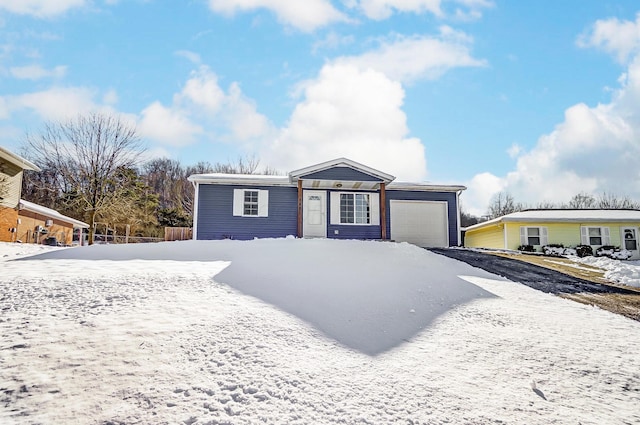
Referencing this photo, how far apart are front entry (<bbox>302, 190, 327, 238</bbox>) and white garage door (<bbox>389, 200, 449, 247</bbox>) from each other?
10.2ft

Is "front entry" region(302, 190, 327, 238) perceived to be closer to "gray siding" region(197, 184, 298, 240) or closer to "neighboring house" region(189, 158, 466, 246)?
"neighboring house" region(189, 158, 466, 246)

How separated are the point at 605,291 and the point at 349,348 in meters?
7.00

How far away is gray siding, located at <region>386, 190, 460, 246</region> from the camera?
16219 mm

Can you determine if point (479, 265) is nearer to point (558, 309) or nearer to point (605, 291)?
point (605, 291)

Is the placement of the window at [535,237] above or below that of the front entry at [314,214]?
below

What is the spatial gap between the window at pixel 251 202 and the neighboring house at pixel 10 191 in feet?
34.0

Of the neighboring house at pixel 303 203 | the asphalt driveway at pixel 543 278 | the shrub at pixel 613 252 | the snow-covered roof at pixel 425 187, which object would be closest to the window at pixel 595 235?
the shrub at pixel 613 252

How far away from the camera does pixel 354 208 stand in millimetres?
15484

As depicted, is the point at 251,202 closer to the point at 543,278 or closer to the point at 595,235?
the point at 543,278

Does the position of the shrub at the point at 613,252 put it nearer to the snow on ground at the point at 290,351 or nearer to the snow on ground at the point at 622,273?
the snow on ground at the point at 622,273

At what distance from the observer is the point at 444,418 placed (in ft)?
8.84

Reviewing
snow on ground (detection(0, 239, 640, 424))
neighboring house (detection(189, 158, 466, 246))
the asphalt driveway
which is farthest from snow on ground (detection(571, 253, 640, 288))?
neighboring house (detection(189, 158, 466, 246))

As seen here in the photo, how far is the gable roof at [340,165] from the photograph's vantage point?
1398cm

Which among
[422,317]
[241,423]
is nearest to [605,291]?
[422,317]
